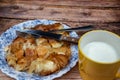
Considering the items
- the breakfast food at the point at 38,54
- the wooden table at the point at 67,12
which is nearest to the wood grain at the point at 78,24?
the wooden table at the point at 67,12

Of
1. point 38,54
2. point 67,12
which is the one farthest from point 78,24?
point 38,54

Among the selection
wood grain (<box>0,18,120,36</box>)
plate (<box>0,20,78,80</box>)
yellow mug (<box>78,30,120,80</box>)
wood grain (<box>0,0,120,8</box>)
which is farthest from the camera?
wood grain (<box>0,0,120,8</box>)

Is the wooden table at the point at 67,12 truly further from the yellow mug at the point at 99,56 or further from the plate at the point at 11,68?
the yellow mug at the point at 99,56

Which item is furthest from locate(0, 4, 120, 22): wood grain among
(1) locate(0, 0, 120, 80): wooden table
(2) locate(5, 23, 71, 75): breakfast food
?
(2) locate(5, 23, 71, 75): breakfast food

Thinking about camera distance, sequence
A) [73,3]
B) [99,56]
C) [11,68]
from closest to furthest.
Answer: [99,56], [11,68], [73,3]

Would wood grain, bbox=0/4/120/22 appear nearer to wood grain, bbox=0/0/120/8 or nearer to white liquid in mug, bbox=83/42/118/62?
wood grain, bbox=0/0/120/8

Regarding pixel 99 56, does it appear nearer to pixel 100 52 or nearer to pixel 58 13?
pixel 100 52

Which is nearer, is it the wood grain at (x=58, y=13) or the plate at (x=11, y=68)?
the plate at (x=11, y=68)
